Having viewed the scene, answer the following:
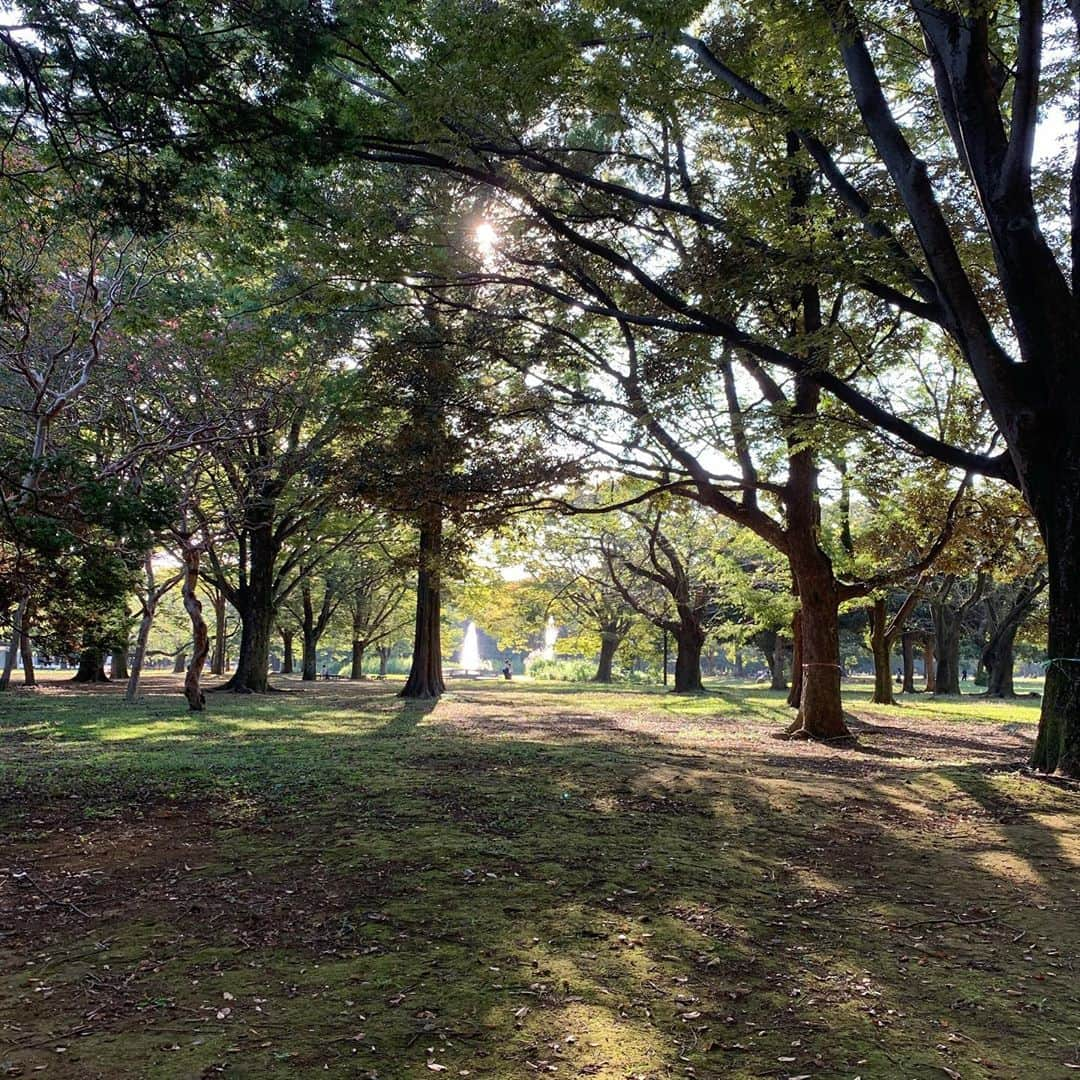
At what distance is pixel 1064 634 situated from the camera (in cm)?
720

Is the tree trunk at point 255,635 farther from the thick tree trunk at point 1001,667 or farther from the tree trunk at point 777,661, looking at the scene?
the thick tree trunk at point 1001,667

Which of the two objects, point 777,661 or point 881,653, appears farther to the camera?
point 777,661

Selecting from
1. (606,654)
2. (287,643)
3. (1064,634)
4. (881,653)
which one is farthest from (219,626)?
(1064,634)

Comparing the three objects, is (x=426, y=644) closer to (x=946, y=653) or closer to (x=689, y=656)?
(x=689, y=656)

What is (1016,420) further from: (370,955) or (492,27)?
(370,955)

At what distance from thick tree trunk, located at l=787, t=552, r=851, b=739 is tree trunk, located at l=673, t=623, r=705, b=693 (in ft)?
53.1

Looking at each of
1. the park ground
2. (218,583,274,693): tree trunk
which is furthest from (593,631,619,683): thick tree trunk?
the park ground

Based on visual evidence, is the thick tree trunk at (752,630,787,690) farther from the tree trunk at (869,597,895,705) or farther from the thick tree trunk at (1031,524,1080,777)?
the thick tree trunk at (1031,524,1080,777)

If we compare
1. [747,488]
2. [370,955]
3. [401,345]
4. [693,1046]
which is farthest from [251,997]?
[747,488]

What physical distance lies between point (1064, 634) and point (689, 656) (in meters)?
22.2

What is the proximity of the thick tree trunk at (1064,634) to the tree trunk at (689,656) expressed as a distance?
21.4 meters

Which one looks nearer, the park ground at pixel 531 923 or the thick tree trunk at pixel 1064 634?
the park ground at pixel 531 923

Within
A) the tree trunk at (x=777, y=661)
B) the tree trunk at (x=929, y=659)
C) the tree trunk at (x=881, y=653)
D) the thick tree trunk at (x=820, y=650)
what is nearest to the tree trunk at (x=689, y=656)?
the tree trunk at (x=881, y=653)

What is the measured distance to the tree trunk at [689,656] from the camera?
28781mm
